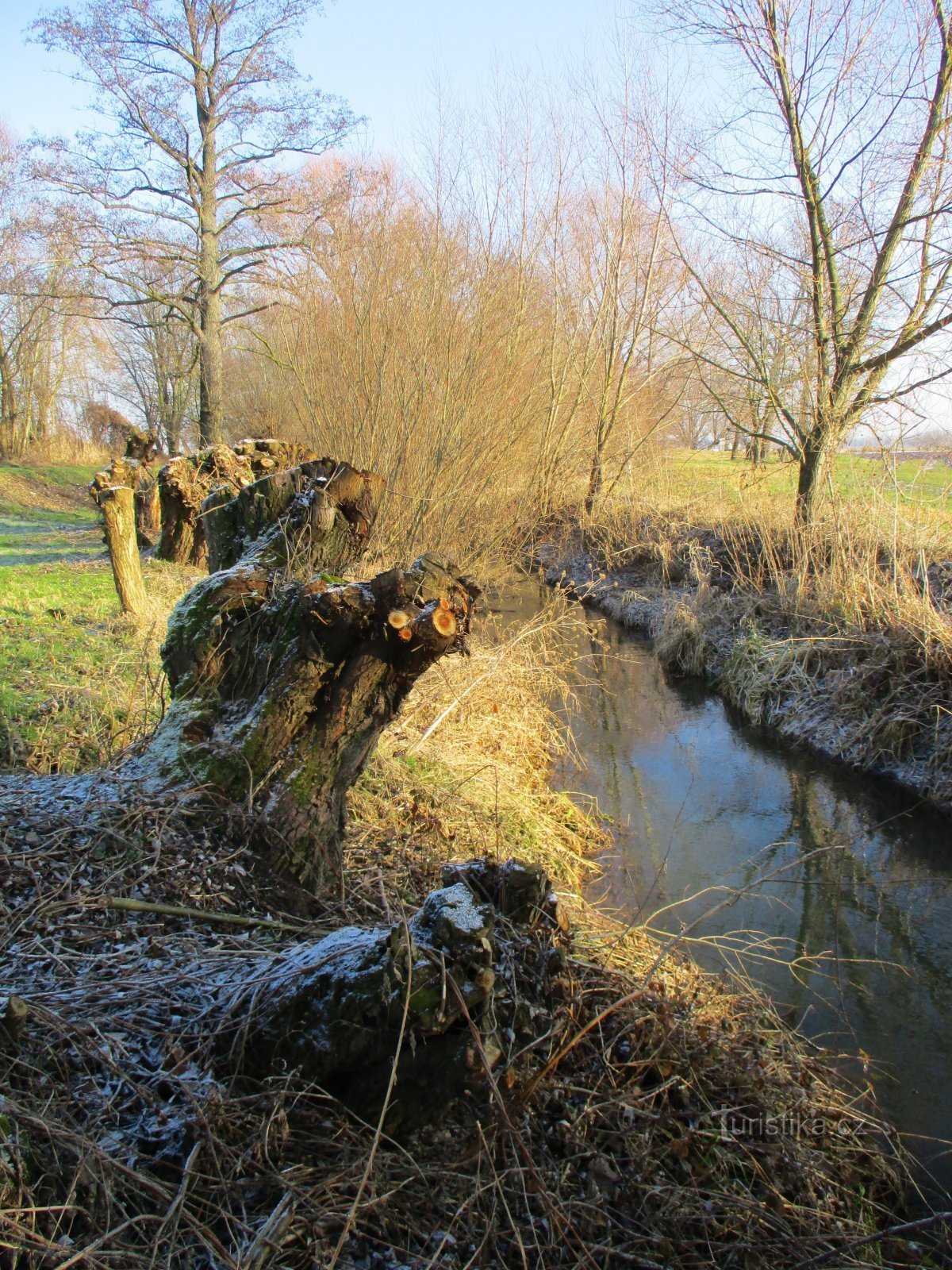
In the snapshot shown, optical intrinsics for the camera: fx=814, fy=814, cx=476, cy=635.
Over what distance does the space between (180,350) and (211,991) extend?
34732mm

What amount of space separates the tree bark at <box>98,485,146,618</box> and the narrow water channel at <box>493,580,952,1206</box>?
4.58 meters

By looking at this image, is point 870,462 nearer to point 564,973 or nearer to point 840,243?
point 840,243

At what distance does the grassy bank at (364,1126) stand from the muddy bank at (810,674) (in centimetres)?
434

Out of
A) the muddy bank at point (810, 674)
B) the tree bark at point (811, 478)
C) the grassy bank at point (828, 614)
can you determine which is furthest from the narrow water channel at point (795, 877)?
the tree bark at point (811, 478)

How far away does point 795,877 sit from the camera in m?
5.84

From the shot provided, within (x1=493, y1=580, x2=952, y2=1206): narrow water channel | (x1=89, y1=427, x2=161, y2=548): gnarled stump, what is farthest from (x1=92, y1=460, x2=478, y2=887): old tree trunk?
(x1=89, y1=427, x2=161, y2=548): gnarled stump

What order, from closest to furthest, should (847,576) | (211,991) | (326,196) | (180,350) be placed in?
(211,991) → (847,576) → (326,196) → (180,350)

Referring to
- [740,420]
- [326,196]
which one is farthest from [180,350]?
[740,420]

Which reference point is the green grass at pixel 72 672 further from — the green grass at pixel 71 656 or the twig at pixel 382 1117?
the twig at pixel 382 1117

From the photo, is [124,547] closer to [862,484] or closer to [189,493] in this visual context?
[189,493]

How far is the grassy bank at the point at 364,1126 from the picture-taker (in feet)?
6.28

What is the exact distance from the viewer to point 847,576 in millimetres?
9125

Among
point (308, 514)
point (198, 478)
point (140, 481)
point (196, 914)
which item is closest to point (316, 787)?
point (196, 914)

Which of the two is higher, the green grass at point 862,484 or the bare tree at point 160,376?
the bare tree at point 160,376
